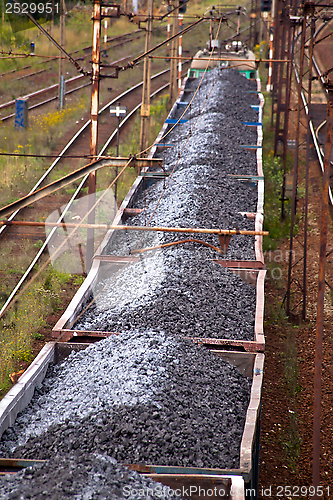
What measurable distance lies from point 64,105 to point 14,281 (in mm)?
12951

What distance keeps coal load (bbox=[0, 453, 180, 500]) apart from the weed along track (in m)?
0.01

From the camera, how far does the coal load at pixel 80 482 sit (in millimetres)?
4062

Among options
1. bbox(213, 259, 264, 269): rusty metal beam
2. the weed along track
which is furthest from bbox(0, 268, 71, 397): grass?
bbox(213, 259, 264, 269): rusty metal beam

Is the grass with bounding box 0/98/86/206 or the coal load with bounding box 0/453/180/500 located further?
the grass with bounding box 0/98/86/206

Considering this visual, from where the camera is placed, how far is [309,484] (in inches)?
251

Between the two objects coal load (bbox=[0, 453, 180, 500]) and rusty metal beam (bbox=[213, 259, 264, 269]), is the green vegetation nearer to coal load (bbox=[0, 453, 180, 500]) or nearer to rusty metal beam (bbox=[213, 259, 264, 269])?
rusty metal beam (bbox=[213, 259, 264, 269])

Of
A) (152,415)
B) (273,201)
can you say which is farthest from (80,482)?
(273,201)

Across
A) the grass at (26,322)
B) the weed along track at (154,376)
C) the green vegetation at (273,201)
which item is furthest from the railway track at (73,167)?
the green vegetation at (273,201)

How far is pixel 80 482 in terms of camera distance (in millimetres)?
4145

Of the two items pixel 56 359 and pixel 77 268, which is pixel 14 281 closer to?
pixel 77 268

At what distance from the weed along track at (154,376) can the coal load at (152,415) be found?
0.01 meters

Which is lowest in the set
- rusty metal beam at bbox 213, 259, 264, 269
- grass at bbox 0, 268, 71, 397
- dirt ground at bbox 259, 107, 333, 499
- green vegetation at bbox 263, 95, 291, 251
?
dirt ground at bbox 259, 107, 333, 499

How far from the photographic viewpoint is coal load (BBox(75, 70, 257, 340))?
7.03 meters

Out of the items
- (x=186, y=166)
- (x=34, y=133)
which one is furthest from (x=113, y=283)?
(x=34, y=133)
